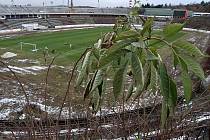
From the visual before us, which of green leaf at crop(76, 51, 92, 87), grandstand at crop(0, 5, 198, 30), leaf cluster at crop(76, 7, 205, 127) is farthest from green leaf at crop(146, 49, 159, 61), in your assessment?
grandstand at crop(0, 5, 198, 30)

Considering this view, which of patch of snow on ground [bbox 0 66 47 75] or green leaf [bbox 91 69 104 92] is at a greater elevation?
green leaf [bbox 91 69 104 92]

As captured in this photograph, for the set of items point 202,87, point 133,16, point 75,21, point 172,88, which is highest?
point 133,16

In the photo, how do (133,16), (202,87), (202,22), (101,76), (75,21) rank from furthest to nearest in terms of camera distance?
1. (75,21)
2. (202,22)
3. (202,87)
4. (133,16)
5. (101,76)

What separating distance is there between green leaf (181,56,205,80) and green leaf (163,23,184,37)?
0.10 m

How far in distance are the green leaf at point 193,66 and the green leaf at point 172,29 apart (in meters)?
0.10

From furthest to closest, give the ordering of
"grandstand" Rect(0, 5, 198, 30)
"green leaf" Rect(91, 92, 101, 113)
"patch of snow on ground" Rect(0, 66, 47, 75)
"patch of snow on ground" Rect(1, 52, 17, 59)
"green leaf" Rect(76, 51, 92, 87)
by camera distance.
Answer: "grandstand" Rect(0, 5, 198, 30), "patch of snow on ground" Rect(1, 52, 17, 59), "patch of snow on ground" Rect(0, 66, 47, 75), "green leaf" Rect(91, 92, 101, 113), "green leaf" Rect(76, 51, 92, 87)

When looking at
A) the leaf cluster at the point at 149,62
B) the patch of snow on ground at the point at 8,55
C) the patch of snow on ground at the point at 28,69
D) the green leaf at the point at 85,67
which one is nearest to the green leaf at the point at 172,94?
the leaf cluster at the point at 149,62

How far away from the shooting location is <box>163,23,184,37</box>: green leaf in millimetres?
1410

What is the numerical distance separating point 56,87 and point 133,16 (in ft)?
53.6

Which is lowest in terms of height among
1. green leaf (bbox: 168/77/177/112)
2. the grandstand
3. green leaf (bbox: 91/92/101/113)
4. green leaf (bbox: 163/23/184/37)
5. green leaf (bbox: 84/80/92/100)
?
the grandstand

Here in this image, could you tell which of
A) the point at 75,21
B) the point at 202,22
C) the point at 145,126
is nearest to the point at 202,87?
the point at 145,126

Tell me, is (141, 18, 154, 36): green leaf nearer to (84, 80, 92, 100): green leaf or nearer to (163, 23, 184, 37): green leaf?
(163, 23, 184, 37): green leaf

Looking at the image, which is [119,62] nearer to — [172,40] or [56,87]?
[172,40]

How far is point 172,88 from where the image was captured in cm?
137
